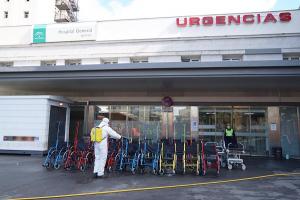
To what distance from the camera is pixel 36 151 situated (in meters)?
12.5

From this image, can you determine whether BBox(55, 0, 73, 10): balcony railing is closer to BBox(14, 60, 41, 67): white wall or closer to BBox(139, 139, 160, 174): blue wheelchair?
BBox(14, 60, 41, 67): white wall

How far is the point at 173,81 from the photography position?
38.9 ft

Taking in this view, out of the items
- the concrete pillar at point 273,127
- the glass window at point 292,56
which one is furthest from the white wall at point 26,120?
the glass window at point 292,56

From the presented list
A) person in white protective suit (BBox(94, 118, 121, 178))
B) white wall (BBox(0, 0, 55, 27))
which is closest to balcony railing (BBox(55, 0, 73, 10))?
white wall (BBox(0, 0, 55, 27))

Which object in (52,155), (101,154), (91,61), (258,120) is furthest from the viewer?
(91,61)

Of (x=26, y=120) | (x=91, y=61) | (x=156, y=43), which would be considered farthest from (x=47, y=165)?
(x=156, y=43)

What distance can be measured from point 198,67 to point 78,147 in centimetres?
508

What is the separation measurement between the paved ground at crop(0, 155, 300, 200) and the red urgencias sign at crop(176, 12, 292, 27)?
418 inches

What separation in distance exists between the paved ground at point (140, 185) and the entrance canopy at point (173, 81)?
3596 mm

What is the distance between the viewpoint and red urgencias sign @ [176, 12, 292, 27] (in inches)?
649

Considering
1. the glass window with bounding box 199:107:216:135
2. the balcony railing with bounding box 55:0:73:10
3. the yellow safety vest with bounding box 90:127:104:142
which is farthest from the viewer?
the balcony railing with bounding box 55:0:73:10

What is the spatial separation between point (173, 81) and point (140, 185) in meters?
5.92

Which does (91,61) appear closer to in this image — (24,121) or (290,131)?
(24,121)

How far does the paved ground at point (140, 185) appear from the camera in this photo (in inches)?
230
